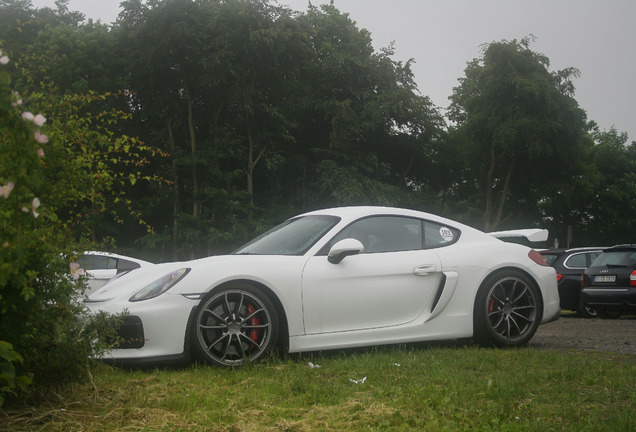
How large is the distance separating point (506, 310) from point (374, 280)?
63.8 inches

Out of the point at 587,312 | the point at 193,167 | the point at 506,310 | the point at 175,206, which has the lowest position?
the point at 587,312

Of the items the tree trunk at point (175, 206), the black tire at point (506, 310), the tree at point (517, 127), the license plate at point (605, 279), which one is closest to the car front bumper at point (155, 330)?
the black tire at point (506, 310)

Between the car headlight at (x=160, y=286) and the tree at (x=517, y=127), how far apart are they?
120ft

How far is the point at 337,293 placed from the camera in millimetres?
6855

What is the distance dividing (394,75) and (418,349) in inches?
1401

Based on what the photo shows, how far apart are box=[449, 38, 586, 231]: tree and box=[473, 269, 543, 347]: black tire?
34.2 m

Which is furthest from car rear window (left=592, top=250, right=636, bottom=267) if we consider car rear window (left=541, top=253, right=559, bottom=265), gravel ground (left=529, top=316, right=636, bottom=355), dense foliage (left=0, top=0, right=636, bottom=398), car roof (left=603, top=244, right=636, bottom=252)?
dense foliage (left=0, top=0, right=636, bottom=398)

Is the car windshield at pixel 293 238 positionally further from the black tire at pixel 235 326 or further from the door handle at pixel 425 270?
the door handle at pixel 425 270

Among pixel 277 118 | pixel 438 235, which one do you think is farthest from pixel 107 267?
pixel 277 118

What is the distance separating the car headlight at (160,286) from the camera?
6.36 metres

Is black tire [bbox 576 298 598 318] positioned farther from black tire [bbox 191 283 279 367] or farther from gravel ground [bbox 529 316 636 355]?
black tire [bbox 191 283 279 367]

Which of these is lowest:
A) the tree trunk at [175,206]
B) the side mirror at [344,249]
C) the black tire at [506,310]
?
the black tire at [506,310]

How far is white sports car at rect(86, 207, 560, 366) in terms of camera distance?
6289 mm

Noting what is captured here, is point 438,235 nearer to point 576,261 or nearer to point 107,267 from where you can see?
point 107,267
